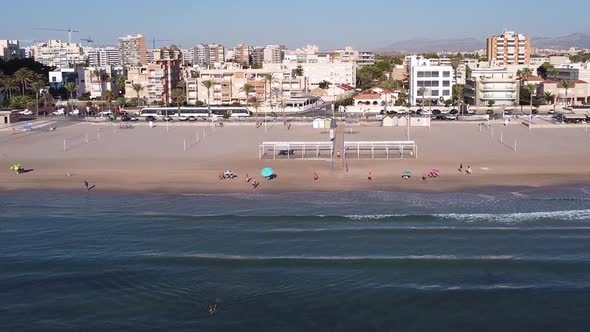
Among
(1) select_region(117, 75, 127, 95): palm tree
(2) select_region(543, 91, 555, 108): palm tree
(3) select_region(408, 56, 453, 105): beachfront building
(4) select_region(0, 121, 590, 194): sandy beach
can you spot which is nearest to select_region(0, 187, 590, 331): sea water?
(4) select_region(0, 121, 590, 194): sandy beach

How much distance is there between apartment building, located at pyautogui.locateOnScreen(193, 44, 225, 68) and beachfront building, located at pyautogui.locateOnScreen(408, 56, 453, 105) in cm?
11155

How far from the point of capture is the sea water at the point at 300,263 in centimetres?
1673

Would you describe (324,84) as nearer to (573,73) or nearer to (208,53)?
(573,73)

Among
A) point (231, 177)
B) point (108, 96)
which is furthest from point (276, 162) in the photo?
point (108, 96)

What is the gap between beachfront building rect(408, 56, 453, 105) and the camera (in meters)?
75.9

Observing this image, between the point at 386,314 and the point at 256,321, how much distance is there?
3179mm

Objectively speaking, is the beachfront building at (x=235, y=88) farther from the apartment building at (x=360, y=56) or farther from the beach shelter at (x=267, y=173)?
the apartment building at (x=360, y=56)

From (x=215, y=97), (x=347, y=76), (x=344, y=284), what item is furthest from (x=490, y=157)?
(x=347, y=76)

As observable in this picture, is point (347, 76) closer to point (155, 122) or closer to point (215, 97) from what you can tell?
point (215, 97)

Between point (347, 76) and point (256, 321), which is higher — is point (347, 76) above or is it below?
above

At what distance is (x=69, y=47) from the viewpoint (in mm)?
175000

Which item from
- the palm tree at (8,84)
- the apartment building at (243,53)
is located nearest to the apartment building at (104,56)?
the apartment building at (243,53)

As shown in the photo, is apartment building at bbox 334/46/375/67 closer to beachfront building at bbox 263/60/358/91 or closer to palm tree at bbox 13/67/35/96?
beachfront building at bbox 263/60/358/91

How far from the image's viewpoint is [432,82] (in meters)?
76.6
